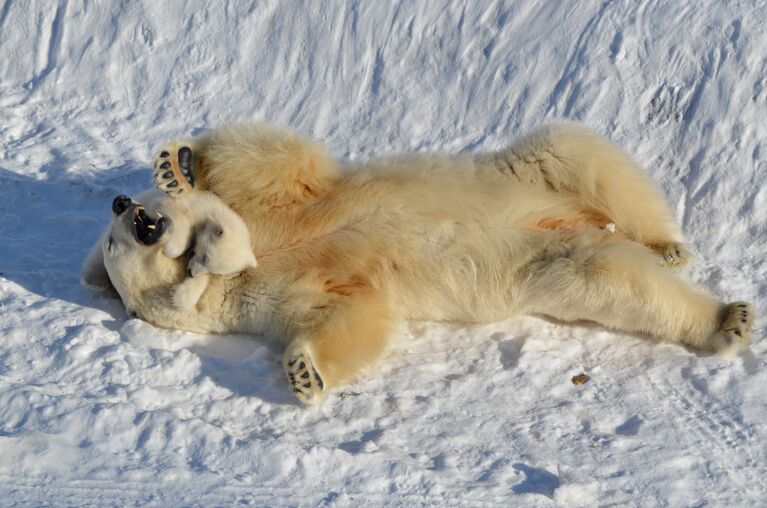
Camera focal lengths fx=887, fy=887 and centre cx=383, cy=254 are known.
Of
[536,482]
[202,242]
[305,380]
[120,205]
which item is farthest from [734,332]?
[120,205]

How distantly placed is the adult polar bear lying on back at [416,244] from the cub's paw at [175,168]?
0.01 metres

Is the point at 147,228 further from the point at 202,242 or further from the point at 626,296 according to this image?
the point at 626,296

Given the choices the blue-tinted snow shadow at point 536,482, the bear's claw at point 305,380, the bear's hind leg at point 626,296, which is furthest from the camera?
the bear's hind leg at point 626,296

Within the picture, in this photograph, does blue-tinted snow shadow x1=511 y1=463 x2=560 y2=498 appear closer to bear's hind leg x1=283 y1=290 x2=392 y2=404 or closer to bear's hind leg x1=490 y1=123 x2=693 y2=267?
bear's hind leg x1=283 y1=290 x2=392 y2=404

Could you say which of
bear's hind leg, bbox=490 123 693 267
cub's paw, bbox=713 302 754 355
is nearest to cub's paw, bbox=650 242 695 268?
bear's hind leg, bbox=490 123 693 267

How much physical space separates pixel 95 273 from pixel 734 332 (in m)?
3.98

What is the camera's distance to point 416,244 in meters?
5.55

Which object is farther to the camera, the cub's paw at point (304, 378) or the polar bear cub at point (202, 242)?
the polar bear cub at point (202, 242)

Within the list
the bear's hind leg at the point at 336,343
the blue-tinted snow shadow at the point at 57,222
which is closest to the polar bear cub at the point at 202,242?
the bear's hind leg at the point at 336,343

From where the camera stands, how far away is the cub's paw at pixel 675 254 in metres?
5.63

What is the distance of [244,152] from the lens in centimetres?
561

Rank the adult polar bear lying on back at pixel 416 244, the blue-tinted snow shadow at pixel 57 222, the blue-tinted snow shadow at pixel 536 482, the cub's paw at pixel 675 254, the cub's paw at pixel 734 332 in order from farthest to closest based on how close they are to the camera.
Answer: the blue-tinted snow shadow at pixel 57 222 → the cub's paw at pixel 675 254 → the adult polar bear lying on back at pixel 416 244 → the cub's paw at pixel 734 332 → the blue-tinted snow shadow at pixel 536 482

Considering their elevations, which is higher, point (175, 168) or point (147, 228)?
point (175, 168)

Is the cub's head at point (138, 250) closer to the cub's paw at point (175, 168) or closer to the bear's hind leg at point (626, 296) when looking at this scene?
the cub's paw at point (175, 168)
